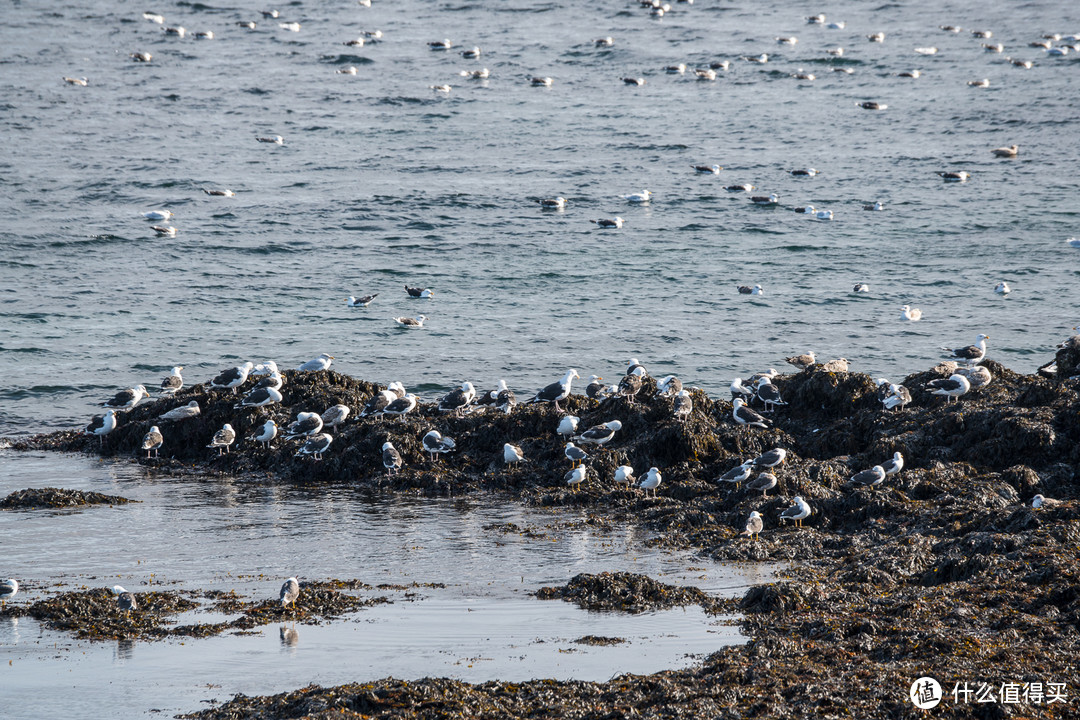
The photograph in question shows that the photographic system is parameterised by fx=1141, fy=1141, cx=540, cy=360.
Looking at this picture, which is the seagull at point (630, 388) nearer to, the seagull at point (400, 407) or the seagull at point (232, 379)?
the seagull at point (400, 407)

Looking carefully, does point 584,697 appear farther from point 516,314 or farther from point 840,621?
point 516,314

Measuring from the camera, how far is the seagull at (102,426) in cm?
1792

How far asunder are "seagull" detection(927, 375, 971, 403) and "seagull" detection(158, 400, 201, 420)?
438 inches

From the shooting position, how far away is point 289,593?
10688mm

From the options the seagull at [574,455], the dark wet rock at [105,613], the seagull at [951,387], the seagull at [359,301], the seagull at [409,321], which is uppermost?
the seagull at [359,301]

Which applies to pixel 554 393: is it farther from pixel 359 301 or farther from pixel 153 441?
pixel 359 301

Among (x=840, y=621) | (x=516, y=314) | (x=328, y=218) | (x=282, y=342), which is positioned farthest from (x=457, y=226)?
(x=840, y=621)

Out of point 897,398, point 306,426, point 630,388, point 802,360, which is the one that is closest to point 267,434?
point 306,426

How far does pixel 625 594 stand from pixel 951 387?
797 centimetres

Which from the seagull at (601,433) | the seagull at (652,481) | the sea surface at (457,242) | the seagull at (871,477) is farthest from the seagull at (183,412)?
the seagull at (871,477)

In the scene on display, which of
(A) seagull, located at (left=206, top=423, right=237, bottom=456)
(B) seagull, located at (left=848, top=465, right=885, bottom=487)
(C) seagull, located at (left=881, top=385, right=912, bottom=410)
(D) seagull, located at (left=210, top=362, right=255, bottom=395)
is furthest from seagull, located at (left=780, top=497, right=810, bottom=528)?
(D) seagull, located at (left=210, top=362, right=255, bottom=395)

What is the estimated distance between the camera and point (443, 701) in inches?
323

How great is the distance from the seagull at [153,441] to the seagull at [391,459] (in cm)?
387

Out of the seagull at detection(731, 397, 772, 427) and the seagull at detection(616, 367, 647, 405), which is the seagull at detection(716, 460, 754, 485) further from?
the seagull at detection(616, 367, 647, 405)
